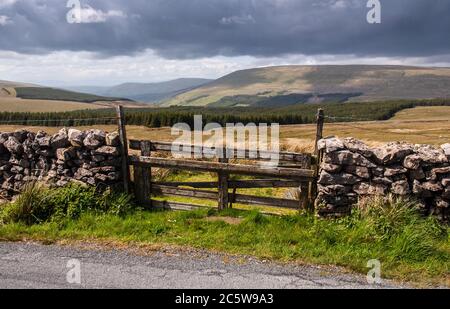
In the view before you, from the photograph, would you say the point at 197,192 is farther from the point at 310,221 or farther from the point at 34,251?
the point at 34,251

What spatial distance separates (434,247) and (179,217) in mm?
5376

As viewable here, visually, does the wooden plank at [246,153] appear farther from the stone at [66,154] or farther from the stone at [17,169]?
the stone at [17,169]

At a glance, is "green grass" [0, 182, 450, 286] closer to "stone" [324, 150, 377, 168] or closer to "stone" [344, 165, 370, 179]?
"stone" [344, 165, 370, 179]

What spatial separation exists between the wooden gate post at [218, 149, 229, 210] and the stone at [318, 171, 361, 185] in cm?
237

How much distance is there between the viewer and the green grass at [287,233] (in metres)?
7.56

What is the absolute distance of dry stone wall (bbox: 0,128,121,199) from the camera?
1073 cm

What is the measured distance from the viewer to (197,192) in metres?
10.7

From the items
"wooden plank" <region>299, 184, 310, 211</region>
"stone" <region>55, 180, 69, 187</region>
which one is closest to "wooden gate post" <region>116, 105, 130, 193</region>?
"stone" <region>55, 180, 69, 187</region>

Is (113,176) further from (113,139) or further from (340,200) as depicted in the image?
(340,200)

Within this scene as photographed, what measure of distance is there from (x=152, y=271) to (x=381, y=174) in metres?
5.24

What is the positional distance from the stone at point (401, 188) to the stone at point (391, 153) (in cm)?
48

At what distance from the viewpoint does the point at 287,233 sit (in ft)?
28.5

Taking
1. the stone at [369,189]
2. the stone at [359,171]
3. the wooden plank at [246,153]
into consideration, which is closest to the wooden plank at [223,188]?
the wooden plank at [246,153]
